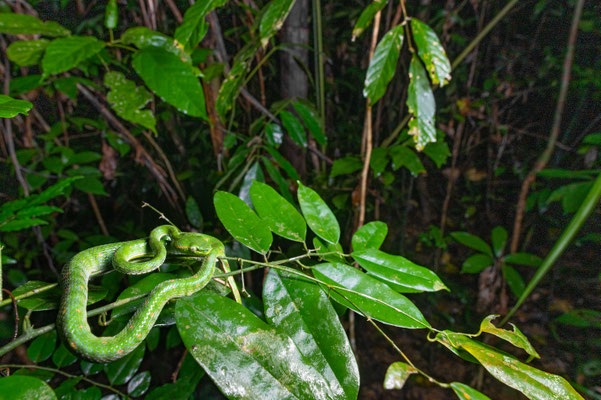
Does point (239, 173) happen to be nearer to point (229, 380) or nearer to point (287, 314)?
point (287, 314)

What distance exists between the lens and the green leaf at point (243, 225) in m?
0.64

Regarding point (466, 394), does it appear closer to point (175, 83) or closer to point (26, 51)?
point (175, 83)

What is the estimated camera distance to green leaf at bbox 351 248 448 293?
0.63m

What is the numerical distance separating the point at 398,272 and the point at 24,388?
645 millimetres

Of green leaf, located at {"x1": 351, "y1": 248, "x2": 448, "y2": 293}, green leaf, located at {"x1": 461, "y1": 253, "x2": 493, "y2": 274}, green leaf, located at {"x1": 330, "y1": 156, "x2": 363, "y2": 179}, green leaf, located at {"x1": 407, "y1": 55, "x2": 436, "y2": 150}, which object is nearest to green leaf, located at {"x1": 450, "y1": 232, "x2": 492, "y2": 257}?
green leaf, located at {"x1": 461, "y1": 253, "x2": 493, "y2": 274}

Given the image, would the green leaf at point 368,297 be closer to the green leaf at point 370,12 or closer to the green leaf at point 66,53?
the green leaf at point 370,12

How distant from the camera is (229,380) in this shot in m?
0.44

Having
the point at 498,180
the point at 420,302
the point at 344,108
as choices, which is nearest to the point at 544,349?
the point at 420,302

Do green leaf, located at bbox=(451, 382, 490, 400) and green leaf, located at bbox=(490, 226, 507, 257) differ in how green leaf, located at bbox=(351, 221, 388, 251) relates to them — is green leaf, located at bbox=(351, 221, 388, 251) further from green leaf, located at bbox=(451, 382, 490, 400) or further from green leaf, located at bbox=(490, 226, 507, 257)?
green leaf, located at bbox=(490, 226, 507, 257)

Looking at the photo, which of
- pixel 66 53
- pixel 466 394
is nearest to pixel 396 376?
pixel 466 394

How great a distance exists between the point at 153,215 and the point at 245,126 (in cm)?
94

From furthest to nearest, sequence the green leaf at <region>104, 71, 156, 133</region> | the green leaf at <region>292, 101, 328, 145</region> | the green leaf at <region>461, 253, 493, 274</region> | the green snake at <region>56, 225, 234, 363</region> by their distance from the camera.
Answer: the green leaf at <region>461, 253, 493, 274</region> < the green leaf at <region>292, 101, 328, 145</region> < the green leaf at <region>104, 71, 156, 133</region> < the green snake at <region>56, 225, 234, 363</region>

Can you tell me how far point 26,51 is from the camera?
117cm

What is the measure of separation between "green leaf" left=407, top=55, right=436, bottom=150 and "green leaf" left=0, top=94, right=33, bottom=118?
3.53 feet
